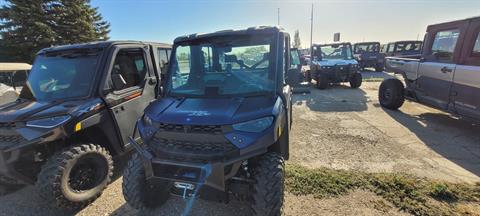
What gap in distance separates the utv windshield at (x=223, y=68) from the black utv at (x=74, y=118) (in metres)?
1.15

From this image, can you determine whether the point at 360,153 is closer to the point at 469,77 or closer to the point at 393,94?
the point at 469,77

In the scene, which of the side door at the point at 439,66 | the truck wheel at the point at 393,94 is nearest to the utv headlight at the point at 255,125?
the side door at the point at 439,66

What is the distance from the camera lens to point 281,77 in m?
2.88

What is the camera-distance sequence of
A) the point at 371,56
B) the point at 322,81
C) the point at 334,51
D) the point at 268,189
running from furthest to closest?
the point at 371,56, the point at 334,51, the point at 322,81, the point at 268,189

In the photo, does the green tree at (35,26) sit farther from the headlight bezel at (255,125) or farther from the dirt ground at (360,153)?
the headlight bezel at (255,125)

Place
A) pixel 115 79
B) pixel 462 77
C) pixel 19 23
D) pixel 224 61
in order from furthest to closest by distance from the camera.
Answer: pixel 19 23
pixel 462 77
pixel 115 79
pixel 224 61

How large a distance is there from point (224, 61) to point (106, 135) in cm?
200

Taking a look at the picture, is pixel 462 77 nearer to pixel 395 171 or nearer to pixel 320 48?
pixel 395 171

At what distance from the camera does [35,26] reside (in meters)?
18.7

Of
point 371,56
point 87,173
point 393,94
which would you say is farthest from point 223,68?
point 371,56

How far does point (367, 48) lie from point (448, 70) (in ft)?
48.1

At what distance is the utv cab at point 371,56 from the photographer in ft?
58.5

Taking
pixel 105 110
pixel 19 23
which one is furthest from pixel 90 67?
pixel 19 23

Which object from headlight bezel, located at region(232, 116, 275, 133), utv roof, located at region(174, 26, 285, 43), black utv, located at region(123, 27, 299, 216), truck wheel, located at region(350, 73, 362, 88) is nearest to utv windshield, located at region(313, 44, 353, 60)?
truck wheel, located at region(350, 73, 362, 88)
